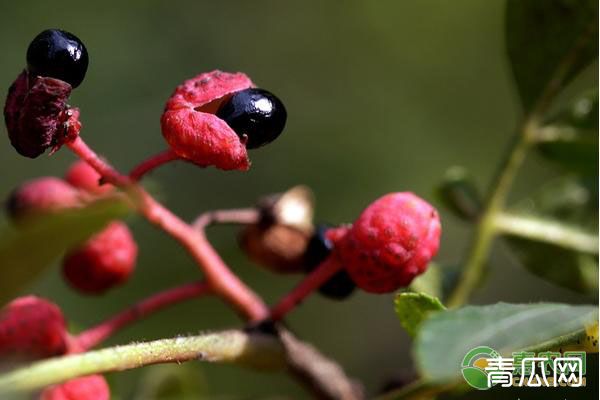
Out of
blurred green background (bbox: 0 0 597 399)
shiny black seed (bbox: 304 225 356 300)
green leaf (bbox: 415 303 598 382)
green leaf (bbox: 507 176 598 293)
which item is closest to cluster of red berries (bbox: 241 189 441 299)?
shiny black seed (bbox: 304 225 356 300)

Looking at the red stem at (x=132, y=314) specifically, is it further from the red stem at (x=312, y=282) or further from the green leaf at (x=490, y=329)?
the green leaf at (x=490, y=329)

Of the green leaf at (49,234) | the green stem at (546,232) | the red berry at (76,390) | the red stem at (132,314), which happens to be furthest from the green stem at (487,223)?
the green leaf at (49,234)

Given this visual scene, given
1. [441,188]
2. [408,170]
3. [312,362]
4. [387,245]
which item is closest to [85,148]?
[387,245]

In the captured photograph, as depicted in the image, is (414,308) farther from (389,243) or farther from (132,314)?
(132,314)

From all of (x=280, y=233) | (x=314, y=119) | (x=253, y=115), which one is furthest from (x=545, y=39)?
(x=314, y=119)

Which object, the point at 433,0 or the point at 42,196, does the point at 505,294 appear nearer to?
the point at 433,0
